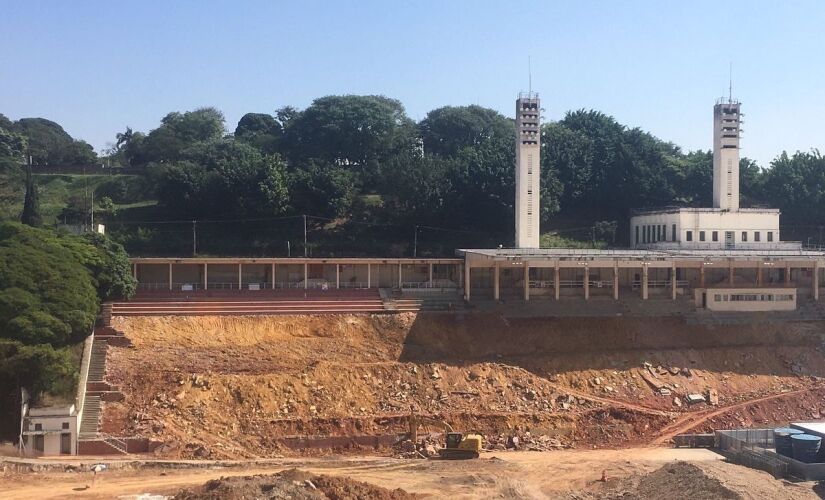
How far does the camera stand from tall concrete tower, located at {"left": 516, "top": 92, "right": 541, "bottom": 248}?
5762 cm

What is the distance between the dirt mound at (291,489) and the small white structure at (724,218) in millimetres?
37356

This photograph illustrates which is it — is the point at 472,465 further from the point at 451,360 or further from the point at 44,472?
the point at 44,472

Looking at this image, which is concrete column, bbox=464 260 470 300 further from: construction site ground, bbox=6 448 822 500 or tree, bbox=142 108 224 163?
tree, bbox=142 108 224 163

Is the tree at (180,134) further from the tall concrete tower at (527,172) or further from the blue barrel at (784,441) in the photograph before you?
the blue barrel at (784,441)

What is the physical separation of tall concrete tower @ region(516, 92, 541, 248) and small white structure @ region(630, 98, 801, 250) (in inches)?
395

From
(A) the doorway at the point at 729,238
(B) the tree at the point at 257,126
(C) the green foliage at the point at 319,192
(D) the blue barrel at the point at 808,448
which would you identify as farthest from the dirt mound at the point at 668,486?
(B) the tree at the point at 257,126

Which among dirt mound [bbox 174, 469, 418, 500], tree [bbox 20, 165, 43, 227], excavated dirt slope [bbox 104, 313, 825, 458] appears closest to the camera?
dirt mound [bbox 174, 469, 418, 500]

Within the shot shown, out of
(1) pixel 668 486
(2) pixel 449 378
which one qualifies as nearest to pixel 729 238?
A: (2) pixel 449 378

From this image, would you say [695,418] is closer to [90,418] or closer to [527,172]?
[527,172]

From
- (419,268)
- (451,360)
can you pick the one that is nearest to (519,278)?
(419,268)

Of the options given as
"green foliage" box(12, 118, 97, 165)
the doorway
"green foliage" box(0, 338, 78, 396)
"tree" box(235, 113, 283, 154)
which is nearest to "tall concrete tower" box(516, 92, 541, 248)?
the doorway

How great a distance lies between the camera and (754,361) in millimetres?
47969

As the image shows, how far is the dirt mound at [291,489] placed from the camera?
26938 mm

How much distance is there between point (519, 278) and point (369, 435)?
19.9 metres
